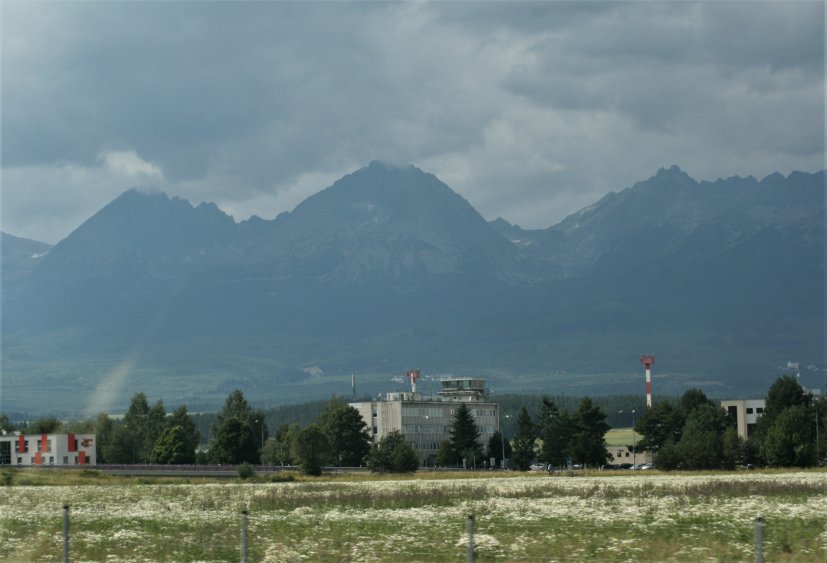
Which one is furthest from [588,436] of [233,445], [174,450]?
[174,450]

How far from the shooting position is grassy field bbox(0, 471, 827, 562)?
4062 cm

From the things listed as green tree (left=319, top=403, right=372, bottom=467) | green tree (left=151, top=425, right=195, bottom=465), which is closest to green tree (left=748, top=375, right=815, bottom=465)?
green tree (left=319, top=403, right=372, bottom=467)

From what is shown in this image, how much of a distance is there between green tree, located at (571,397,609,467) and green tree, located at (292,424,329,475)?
32.4m

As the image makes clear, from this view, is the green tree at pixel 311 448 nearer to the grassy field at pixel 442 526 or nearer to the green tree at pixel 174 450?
the green tree at pixel 174 450

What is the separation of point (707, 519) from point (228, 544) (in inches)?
716

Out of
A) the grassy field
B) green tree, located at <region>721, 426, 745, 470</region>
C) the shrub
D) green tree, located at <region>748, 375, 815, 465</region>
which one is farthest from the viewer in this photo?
green tree, located at <region>748, 375, 815, 465</region>

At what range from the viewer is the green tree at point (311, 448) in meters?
152

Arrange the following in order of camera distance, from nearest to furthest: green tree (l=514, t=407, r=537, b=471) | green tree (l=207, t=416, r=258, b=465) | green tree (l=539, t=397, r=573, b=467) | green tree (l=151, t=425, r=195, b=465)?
green tree (l=539, t=397, r=573, b=467) < green tree (l=514, t=407, r=537, b=471) < green tree (l=151, t=425, r=195, b=465) < green tree (l=207, t=416, r=258, b=465)

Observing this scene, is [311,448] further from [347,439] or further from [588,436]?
[347,439]

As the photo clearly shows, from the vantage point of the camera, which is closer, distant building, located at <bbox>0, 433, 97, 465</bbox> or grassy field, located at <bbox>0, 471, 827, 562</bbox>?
grassy field, located at <bbox>0, 471, 827, 562</bbox>

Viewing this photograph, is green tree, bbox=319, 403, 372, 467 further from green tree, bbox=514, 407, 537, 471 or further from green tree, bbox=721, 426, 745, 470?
green tree, bbox=721, 426, 745, 470

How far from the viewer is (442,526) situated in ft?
160

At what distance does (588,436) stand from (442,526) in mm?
121985

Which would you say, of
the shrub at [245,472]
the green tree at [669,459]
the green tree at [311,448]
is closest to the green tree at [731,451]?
the green tree at [669,459]
